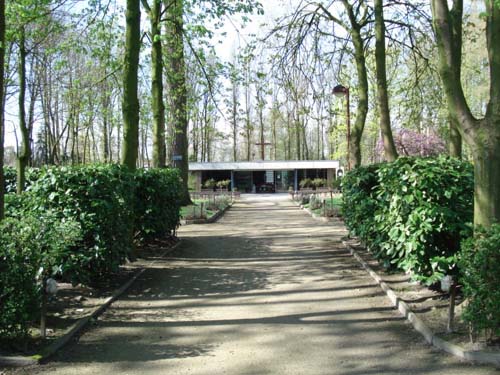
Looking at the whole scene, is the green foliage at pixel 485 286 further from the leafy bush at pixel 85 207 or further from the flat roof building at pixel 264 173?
the flat roof building at pixel 264 173

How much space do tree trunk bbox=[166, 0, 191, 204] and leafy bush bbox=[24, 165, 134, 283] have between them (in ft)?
24.2

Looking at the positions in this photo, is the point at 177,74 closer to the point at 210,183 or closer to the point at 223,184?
the point at 210,183

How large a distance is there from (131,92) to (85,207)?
4.12 metres

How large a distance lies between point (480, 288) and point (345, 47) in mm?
12876

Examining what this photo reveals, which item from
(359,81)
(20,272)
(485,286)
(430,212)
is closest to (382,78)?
(359,81)

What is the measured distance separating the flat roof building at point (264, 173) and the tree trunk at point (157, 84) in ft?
109

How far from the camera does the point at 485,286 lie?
4.69m

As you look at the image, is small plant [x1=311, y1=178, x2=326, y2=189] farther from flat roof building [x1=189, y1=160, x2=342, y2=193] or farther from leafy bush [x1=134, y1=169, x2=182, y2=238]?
leafy bush [x1=134, y1=169, x2=182, y2=238]

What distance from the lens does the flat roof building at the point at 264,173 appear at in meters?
52.0

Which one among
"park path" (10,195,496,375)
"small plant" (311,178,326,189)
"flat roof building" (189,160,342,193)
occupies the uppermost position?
"flat roof building" (189,160,342,193)

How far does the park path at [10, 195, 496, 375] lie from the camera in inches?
187

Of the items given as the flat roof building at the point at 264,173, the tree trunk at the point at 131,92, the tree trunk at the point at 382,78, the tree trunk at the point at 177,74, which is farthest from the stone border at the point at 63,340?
the flat roof building at the point at 264,173

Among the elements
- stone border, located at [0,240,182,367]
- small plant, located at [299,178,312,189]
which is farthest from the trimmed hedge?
small plant, located at [299,178,312,189]

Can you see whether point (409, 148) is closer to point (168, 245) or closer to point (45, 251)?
point (168, 245)
